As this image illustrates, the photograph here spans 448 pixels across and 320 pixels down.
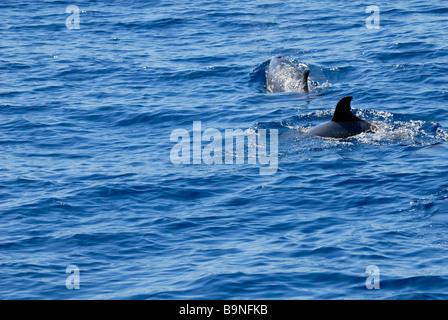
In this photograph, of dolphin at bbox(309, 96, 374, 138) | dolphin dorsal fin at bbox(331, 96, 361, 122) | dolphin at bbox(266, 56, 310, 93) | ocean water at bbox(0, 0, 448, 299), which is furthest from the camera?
dolphin at bbox(266, 56, 310, 93)

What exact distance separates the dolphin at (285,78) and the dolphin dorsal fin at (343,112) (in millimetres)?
4216

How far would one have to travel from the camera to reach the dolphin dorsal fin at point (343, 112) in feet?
59.0

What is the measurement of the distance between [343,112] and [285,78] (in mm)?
5738

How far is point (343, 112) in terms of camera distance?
59.8ft

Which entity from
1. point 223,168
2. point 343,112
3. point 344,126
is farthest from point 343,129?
point 223,168

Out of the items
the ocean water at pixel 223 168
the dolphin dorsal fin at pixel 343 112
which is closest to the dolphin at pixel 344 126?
the dolphin dorsal fin at pixel 343 112

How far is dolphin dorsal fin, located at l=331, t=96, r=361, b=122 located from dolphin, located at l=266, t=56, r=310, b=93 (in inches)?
166

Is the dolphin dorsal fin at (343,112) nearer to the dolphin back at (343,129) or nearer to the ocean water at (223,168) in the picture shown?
the dolphin back at (343,129)

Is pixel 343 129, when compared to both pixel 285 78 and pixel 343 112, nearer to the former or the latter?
pixel 343 112

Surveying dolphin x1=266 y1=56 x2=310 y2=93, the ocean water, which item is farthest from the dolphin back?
dolphin x1=266 y1=56 x2=310 y2=93

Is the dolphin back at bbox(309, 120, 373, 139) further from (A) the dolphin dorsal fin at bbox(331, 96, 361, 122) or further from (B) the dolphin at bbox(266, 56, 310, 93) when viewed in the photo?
(B) the dolphin at bbox(266, 56, 310, 93)

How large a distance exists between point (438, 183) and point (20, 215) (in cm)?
823

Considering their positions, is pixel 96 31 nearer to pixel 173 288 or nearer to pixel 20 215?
pixel 20 215

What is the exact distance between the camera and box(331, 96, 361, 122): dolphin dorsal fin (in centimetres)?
1797
